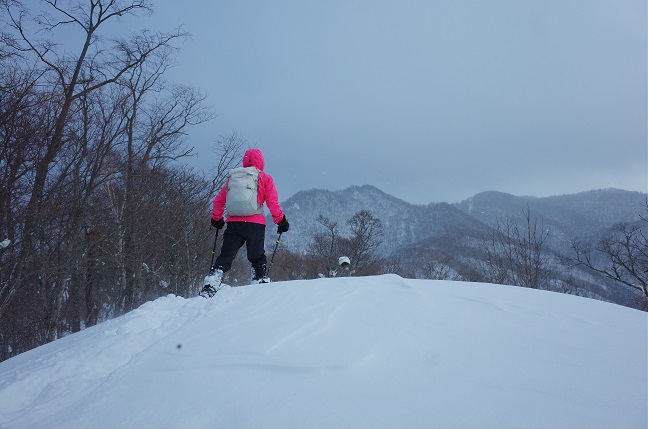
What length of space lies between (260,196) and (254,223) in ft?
1.31

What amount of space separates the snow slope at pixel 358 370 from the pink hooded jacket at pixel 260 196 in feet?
6.48

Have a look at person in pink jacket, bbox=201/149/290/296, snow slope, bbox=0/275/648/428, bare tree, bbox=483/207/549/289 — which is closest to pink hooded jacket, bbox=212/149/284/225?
person in pink jacket, bbox=201/149/290/296

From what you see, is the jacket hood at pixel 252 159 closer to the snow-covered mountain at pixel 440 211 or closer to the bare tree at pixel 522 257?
the bare tree at pixel 522 257

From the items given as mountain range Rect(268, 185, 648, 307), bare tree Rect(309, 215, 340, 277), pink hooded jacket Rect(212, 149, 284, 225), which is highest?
mountain range Rect(268, 185, 648, 307)

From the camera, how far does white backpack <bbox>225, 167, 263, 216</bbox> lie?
4406 mm

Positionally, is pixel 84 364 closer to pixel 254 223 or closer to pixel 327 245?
pixel 254 223

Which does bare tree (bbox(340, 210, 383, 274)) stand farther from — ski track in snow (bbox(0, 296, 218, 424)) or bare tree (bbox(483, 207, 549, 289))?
ski track in snow (bbox(0, 296, 218, 424))

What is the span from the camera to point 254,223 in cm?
456

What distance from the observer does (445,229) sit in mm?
124688

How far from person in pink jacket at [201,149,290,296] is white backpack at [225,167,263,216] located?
0.05 m

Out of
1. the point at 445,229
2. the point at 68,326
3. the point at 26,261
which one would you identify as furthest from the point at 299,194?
the point at 26,261

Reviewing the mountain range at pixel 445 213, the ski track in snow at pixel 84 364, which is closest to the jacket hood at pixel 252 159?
the ski track in snow at pixel 84 364

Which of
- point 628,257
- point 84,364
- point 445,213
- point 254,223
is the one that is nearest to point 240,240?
point 254,223

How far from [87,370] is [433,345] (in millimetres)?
2193
